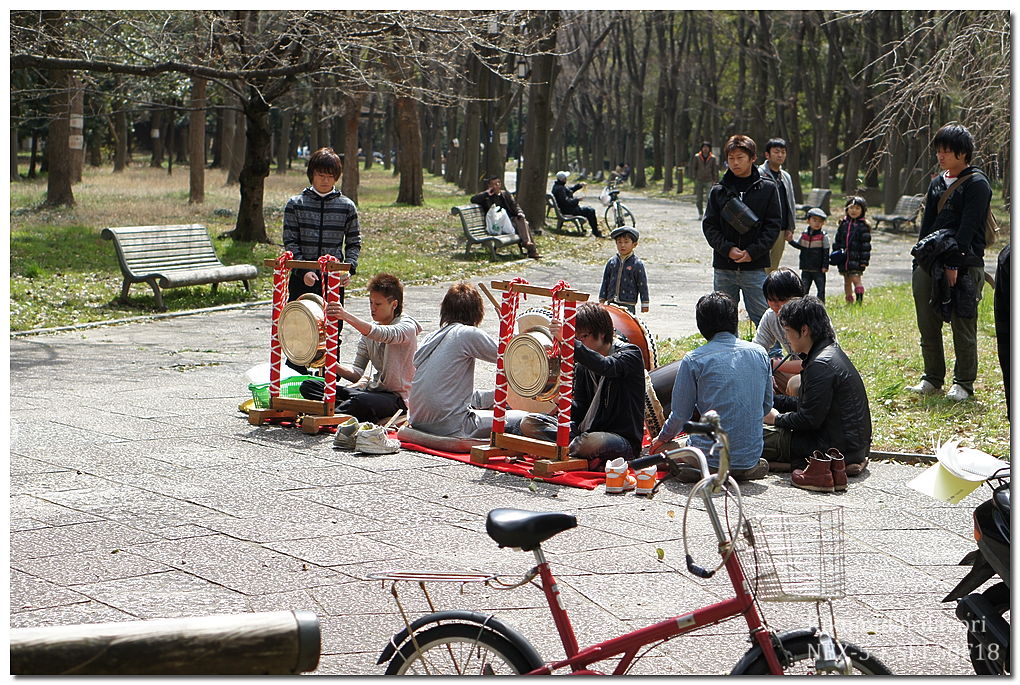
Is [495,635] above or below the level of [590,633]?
above

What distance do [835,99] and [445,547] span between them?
5146 cm

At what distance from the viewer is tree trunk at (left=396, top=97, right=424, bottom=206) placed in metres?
30.7

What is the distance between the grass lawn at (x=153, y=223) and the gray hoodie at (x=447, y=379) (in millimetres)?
6585

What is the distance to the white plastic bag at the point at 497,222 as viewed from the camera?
2125cm

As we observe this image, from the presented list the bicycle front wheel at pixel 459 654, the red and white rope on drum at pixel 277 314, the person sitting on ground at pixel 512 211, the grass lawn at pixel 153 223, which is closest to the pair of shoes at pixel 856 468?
the red and white rope on drum at pixel 277 314

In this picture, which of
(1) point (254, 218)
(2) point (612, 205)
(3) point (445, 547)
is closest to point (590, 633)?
(3) point (445, 547)

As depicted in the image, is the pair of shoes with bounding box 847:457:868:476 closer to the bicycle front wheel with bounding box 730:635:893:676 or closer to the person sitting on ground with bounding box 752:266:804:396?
the person sitting on ground with bounding box 752:266:804:396

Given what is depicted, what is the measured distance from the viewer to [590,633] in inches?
187

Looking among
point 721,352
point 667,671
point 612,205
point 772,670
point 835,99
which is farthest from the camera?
point 835,99

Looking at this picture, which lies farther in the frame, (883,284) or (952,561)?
(883,284)

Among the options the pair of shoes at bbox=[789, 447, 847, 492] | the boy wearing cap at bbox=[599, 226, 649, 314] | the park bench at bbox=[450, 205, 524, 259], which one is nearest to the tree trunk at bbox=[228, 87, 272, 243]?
the park bench at bbox=[450, 205, 524, 259]

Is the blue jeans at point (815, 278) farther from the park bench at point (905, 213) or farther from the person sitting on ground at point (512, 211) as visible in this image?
the park bench at point (905, 213)

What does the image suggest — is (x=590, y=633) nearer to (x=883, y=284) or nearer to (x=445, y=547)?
(x=445, y=547)

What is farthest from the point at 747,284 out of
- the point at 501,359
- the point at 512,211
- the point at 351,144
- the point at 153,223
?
the point at 351,144
